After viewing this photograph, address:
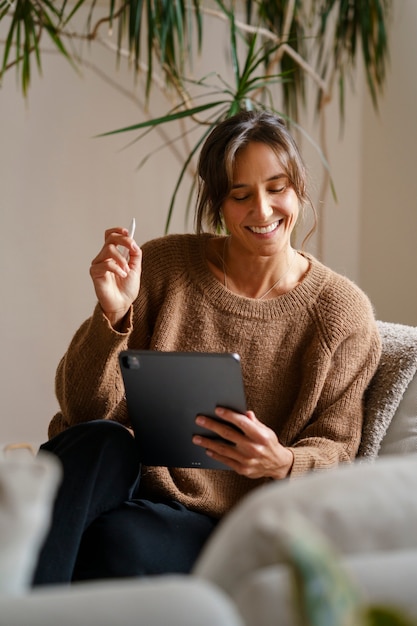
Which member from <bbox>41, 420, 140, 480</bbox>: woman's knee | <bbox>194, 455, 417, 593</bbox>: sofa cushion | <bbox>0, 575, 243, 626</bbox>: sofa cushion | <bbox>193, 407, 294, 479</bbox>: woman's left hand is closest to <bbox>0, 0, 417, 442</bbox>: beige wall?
<bbox>41, 420, 140, 480</bbox>: woman's knee

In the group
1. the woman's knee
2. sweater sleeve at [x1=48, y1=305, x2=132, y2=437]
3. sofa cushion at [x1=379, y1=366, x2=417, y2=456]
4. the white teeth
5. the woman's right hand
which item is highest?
the white teeth

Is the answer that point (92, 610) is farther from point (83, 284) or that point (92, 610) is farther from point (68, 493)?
point (83, 284)

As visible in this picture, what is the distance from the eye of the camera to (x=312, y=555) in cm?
53

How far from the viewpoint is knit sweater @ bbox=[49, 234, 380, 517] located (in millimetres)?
1684

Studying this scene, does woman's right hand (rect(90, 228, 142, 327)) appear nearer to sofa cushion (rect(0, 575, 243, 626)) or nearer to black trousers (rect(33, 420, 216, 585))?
black trousers (rect(33, 420, 216, 585))

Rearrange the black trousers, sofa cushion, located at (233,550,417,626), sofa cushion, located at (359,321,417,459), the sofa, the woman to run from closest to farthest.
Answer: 1. the sofa
2. sofa cushion, located at (233,550,417,626)
3. the black trousers
4. the woman
5. sofa cushion, located at (359,321,417,459)

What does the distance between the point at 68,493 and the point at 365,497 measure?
0.77 meters

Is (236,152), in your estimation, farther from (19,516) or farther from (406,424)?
(19,516)

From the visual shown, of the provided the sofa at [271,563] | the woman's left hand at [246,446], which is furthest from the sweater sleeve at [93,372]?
the sofa at [271,563]

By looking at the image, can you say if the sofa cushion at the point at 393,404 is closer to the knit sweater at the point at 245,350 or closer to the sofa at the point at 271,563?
the knit sweater at the point at 245,350

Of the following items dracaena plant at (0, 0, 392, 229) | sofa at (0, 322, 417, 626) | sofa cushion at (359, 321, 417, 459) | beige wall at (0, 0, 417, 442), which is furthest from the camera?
beige wall at (0, 0, 417, 442)

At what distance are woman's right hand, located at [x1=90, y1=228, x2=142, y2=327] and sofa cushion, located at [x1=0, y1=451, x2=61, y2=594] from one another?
3.28 ft

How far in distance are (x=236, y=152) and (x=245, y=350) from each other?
1.18 ft

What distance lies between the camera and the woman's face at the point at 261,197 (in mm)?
1729
